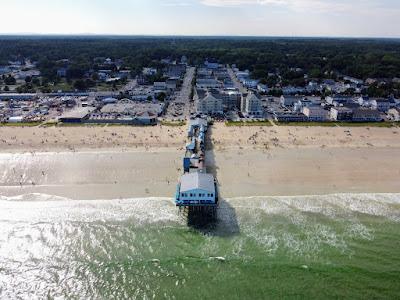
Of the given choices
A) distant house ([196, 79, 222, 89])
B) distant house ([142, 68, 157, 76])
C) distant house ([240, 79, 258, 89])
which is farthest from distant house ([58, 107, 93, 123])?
distant house ([142, 68, 157, 76])

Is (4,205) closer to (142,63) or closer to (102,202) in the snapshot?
(102,202)

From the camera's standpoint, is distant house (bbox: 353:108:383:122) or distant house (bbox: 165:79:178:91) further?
distant house (bbox: 165:79:178:91)

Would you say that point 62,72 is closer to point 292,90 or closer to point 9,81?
point 9,81

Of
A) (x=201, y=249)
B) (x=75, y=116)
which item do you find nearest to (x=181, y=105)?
(x=75, y=116)

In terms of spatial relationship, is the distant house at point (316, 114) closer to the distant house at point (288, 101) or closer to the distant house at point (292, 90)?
the distant house at point (288, 101)

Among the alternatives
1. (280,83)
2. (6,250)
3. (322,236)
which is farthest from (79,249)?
(280,83)

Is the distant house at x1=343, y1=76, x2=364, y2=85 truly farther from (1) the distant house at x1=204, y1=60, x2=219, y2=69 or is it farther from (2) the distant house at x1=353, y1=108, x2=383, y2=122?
(1) the distant house at x1=204, y1=60, x2=219, y2=69
